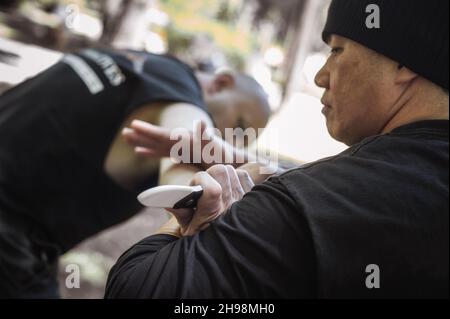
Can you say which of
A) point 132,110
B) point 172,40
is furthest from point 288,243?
point 172,40

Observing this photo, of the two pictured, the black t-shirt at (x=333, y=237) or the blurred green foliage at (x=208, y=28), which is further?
the blurred green foliage at (x=208, y=28)

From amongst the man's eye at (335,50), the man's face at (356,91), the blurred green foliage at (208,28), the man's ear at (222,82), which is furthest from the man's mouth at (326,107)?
the blurred green foliage at (208,28)

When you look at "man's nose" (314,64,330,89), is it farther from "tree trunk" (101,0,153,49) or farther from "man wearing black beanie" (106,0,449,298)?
"tree trunk" (101,0,153,49)

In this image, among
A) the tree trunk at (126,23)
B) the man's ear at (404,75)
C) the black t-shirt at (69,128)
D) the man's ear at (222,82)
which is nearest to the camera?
the man's ear at (404,75)

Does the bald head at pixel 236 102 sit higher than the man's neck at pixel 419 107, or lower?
lower

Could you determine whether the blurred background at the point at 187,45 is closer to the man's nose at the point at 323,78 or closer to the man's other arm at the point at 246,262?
the man's nose at the point at 323,78

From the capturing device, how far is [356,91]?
0.87 m

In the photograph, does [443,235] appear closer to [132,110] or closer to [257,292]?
[257,292]

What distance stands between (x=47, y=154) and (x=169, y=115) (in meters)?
0.51

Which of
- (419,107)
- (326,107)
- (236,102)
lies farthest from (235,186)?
(236,102)

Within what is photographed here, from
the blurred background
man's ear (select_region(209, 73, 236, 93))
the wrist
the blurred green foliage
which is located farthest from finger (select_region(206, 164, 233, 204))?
the blurred green foliage

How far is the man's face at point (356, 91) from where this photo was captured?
0.84 metres

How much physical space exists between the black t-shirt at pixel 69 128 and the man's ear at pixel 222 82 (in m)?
0.21

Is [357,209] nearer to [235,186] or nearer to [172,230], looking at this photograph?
[235,186]
